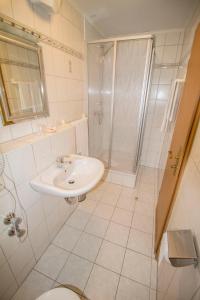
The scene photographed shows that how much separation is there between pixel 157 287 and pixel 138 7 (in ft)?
9.20

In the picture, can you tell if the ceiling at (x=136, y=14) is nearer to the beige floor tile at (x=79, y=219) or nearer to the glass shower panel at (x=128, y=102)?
the glass shower panel at (x=128, y=102)

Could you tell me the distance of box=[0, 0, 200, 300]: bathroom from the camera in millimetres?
915

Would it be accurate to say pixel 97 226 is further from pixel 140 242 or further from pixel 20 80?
pixel 20 80

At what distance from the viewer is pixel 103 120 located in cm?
242

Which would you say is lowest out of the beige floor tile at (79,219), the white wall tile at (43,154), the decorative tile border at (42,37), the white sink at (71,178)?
the beige floor tile at (79,219)

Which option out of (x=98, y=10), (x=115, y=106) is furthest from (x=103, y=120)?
(x=98, y=10)

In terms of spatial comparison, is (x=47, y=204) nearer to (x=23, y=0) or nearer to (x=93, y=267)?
(x=93, y=267)

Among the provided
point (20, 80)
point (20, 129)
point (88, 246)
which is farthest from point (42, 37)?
point (88, 246)

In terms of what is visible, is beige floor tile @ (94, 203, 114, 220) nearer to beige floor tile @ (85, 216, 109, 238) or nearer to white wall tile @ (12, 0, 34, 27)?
beige floor tile @ (85, 216, 109, 238)

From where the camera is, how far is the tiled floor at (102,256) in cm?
115

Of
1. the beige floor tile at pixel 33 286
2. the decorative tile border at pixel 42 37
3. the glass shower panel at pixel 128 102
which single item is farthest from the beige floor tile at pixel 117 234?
the decorative tile border at pixel 42 37

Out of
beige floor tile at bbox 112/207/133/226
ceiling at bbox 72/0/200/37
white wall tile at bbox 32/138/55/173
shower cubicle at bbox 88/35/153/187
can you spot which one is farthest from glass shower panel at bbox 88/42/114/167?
white wall tile at bbox 32/138/55/173

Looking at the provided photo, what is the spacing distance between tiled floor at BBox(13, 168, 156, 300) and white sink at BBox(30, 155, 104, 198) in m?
0.69

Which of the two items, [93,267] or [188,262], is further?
[93,267]
